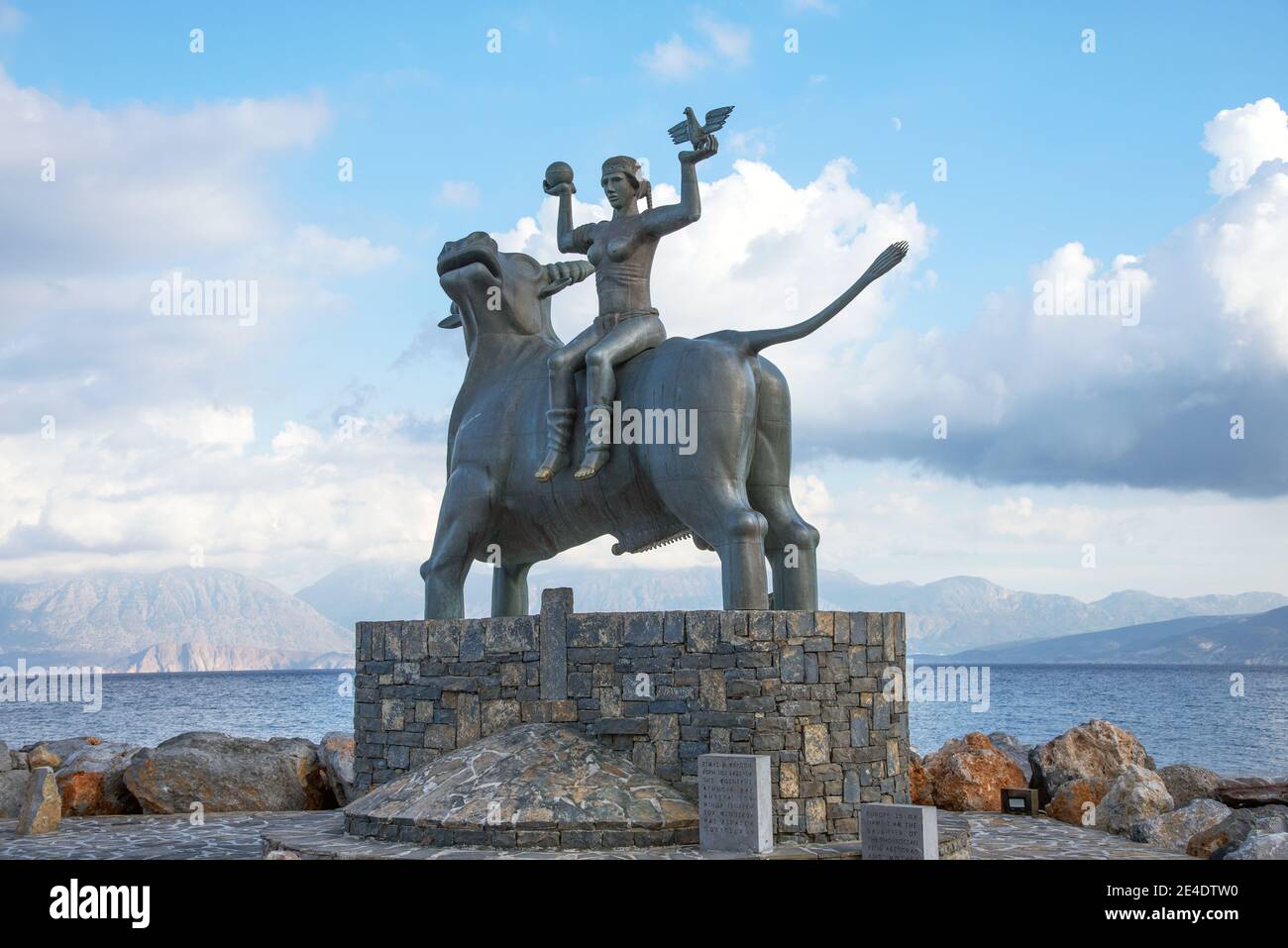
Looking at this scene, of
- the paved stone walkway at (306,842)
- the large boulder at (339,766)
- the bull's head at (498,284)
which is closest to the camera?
the paved stone walkway at (306,842)

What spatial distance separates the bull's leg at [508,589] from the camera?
1196 centimetres

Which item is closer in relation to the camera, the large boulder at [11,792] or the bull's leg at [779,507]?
the bull's leg at [779,507]

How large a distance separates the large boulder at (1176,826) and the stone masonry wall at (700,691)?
2.34 metres

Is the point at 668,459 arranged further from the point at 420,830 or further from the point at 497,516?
the point at 420,830

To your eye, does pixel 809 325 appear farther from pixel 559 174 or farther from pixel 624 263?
pixel 559 174

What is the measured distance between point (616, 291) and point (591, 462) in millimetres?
1517

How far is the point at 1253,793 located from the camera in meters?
12.2

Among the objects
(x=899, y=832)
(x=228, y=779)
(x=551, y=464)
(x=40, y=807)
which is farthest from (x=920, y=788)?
(x=40, y=807)

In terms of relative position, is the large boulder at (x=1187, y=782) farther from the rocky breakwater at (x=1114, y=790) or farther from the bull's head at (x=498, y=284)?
the bull's head at (x=498, y=284)

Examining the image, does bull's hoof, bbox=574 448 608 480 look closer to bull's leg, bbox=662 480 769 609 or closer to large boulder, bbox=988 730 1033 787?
bull's leg, bbox=662 480 769 609

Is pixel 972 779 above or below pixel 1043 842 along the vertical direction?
above

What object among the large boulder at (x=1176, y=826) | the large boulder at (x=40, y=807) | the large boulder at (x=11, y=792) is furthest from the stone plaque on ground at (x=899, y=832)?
the large boulder at (x=11, y=792)
